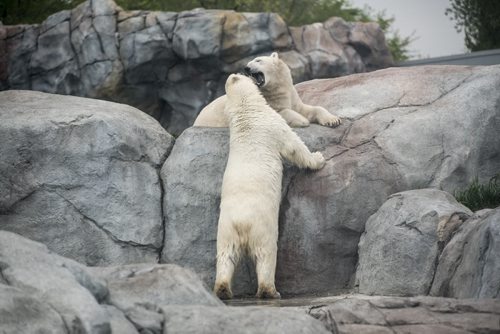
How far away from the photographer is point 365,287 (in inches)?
348

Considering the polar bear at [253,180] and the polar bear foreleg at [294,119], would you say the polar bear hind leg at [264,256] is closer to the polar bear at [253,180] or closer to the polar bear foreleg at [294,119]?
the polar bear at [253,180]

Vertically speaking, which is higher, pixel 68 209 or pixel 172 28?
pixel 172 28

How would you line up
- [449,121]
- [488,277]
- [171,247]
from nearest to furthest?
[488,277]
[171,247]
[449,121]

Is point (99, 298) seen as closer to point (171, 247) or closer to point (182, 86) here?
point (171, 247)

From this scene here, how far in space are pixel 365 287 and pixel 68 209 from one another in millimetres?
3143

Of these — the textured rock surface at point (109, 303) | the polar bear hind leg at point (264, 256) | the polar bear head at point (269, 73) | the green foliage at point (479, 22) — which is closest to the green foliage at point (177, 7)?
the green foliage at point (479, 22)

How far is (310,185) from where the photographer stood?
9609 mm

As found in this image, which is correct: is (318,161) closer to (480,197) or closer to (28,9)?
(480,197)

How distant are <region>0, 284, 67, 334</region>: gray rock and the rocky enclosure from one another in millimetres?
2922

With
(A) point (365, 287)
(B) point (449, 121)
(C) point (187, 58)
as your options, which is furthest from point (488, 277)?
(C) point (187, 58)

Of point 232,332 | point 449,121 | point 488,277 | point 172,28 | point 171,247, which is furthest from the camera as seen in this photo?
point 172,28

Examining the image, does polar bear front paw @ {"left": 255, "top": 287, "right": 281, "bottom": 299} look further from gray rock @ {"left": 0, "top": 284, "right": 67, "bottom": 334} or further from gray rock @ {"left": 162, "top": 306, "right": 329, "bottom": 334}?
gray rock @ {"left": 0, "top": 284, "right": 67, "bottom": 334}

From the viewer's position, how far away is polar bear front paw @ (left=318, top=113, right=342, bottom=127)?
1020 cm

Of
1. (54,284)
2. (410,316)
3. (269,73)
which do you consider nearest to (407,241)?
(410,316)
